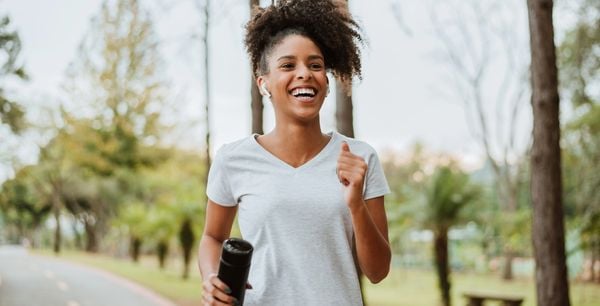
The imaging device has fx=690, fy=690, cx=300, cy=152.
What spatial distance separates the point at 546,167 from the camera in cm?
685

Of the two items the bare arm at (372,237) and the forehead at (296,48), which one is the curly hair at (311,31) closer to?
the forehead at (296,48)

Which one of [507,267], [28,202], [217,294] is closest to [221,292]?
[217,294]

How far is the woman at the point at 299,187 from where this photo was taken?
5.77 feet

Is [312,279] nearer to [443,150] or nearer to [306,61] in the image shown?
[306,61]

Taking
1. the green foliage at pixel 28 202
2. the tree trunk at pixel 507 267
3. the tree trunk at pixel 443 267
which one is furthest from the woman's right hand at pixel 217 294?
the green foliage at pixel 28 202

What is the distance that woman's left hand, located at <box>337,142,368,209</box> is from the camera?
1648mm

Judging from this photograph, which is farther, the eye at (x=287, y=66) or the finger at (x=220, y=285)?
the eye at (x=287, y=66)

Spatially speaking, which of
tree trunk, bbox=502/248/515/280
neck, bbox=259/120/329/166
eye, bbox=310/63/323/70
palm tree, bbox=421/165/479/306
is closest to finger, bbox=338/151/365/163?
neck, bbox=259/120/329/166

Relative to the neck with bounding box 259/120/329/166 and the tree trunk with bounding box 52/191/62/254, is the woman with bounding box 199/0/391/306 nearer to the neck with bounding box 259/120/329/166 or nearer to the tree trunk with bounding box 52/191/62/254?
the neck with bounding box 259/120/329/166

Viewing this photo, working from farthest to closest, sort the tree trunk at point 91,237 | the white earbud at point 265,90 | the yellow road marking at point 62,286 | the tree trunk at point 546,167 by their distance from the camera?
the tree trunk at point 91,237
the yellow road marking at point 62,286
the tree trunk at point 546,167
the white earbud at point 265,90

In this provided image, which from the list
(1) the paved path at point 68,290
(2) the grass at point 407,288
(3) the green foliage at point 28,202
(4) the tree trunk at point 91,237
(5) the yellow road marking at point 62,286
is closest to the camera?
(1) the paved path at point 68,290

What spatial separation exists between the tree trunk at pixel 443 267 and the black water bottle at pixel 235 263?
1438 centimetres

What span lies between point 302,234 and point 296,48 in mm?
505

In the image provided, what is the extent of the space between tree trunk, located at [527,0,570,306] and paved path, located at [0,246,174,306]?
30.6ft
